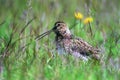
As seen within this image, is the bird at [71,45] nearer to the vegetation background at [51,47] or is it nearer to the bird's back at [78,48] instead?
the bird's back at [78,48]

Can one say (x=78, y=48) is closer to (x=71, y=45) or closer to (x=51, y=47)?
(x=71, y=45)

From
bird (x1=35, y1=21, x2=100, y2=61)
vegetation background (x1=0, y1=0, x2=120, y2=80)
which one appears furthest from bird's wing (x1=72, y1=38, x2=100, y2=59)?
vegetation background (x1=0, y1=0, x2=120, y2=80)

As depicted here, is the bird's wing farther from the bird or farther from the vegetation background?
the vegetation background

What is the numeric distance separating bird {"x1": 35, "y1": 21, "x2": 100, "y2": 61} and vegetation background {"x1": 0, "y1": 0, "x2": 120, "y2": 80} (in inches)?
4.1

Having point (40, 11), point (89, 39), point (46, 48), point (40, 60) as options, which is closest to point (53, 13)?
point (40, 11)

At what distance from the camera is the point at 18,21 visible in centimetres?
1158

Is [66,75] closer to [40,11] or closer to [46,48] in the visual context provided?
[46,48]

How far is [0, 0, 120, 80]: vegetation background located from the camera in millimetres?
7160

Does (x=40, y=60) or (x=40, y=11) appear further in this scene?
(x=40, y=11)

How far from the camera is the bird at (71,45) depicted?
8.77 m

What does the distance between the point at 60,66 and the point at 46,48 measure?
3.40 ft

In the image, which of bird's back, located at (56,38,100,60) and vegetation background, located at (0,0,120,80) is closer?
vegetation background, located at (0,0,120,80)

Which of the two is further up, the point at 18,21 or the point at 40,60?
the point at 18,21

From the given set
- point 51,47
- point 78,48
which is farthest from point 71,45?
point 51,47
